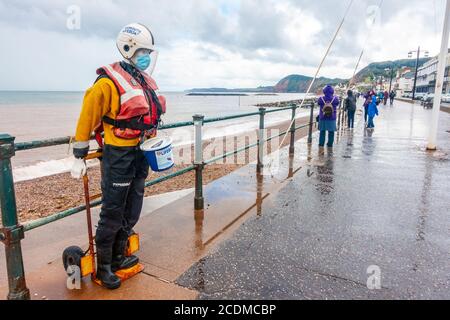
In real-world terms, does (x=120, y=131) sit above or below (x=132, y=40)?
below

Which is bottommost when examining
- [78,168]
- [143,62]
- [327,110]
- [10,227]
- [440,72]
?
[10,227]

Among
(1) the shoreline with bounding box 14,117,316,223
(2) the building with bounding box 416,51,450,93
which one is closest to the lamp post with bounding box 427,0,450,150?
(1) the shoreline with bounding box 14,117,316,223

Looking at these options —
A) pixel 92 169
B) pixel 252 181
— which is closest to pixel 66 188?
pixel 92 169

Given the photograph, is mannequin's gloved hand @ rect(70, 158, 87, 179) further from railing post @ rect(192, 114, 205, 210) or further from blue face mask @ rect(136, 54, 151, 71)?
railing post @ rect(192, 114, 205, 210)

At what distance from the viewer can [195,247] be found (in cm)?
332

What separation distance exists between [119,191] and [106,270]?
25.8 inches

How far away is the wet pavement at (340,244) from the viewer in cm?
265

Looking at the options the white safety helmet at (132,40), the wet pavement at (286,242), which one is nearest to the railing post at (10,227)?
the wet pavement at (286,242)

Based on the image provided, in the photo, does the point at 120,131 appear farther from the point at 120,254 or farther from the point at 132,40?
the point at 120,254

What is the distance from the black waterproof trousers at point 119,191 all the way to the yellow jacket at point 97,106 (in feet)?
0.66

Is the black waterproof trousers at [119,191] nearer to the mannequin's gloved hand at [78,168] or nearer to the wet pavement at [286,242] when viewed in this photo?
the mannequin's gloved hand at [78,168]

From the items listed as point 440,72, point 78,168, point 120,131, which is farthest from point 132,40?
point 440,72

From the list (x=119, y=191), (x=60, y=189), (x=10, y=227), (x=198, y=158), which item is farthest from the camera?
(x=60, y=189)

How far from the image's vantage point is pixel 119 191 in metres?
2.53
